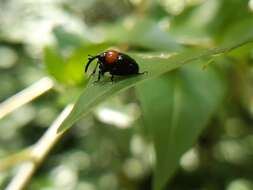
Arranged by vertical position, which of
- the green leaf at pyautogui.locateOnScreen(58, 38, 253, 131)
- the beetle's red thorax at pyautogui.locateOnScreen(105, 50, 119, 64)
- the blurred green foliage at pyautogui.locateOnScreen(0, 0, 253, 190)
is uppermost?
the green leaf at pyautogui.locateOnScreen(58, 38, 253, 131)

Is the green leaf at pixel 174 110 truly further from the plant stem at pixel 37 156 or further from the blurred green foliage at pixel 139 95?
the plant stem at pixel 37 156

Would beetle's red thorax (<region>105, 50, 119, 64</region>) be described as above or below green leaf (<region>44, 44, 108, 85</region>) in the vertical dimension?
above

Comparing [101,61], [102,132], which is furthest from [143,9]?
[101,61]

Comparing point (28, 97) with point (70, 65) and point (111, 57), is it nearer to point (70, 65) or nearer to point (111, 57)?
point (70, 65)

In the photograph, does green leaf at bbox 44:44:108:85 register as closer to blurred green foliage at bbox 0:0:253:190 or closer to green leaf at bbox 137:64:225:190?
blurred green foliage at bbox 0:0:253:190

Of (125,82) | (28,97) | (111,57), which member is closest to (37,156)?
(28,97)

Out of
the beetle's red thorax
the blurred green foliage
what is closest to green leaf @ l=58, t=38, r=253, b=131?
the blurred green foliage
